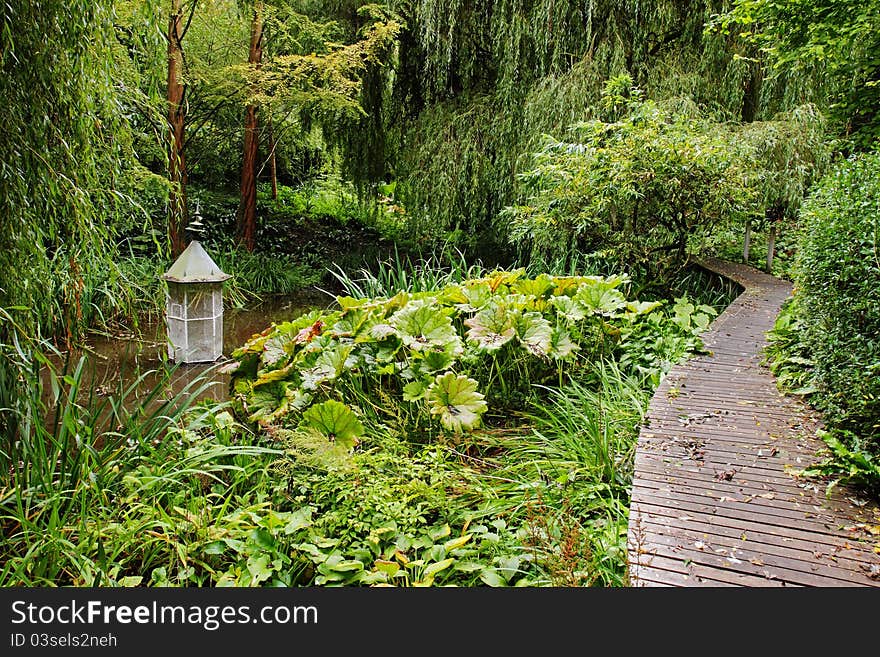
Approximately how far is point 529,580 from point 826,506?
95 cm

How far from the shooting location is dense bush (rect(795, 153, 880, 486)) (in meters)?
2.37

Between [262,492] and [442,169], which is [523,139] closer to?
[442,169]

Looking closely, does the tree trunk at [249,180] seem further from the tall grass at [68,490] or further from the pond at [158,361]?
the tall grass at [68,490]

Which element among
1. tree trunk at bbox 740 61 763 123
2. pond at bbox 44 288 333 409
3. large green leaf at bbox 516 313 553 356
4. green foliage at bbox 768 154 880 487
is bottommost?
pond at bbox 44 288 333 409

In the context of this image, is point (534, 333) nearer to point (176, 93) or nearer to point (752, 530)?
point (752, 530)

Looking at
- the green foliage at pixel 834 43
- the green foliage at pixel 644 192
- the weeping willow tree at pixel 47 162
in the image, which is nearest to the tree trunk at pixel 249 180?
the green foliage at pixel 644 192

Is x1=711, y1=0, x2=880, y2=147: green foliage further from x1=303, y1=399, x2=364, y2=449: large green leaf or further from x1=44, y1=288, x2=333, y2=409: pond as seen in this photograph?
x1=44, y1=288, x2=333, y2=409: pond

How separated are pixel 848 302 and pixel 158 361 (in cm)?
501

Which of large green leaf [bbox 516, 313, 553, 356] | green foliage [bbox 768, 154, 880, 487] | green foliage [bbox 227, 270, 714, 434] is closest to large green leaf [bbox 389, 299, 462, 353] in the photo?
green foliage [bbox 227, 270, 714, 434]

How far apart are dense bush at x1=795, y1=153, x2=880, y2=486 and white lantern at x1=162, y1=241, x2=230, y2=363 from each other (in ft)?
11.5

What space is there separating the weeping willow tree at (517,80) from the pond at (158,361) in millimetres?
2319

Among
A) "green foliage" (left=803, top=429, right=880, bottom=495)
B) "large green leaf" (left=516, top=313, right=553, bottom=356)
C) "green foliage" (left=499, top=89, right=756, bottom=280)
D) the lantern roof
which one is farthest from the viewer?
"green foliage" (left=499, top=89, right=756, bottom=280)

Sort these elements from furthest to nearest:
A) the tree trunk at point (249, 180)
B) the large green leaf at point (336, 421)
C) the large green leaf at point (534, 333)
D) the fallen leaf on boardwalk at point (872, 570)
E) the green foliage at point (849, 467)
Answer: the tree trunk at point (249, 180)
the large green leaf at point (534, 333)
the large green leaf at point (336, 421)
the green foliage at point (849, 467)
the fallen leaf on boardwalk at point (872, 570)

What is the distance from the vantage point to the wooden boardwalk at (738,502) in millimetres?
1687
